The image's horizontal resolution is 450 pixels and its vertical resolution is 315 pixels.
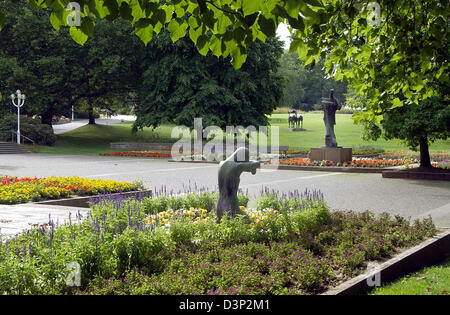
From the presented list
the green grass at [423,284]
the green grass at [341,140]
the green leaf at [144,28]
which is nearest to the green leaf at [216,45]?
the green leaf at [144,28]

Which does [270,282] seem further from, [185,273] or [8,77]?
[8,77]

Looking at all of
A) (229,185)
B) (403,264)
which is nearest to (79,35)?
(229,185)

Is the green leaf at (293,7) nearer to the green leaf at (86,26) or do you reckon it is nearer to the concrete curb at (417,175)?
the green leaf at (86,26)

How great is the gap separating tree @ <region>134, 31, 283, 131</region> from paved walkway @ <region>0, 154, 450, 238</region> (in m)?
13.3

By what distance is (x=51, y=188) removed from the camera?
37.5ft

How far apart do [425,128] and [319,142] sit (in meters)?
26.8

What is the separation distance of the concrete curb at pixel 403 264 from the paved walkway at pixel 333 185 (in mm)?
2015

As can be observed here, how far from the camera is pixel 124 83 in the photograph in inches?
1689

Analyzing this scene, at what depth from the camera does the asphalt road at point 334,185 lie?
432 inches

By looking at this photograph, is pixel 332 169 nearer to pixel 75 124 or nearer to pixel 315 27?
pixel 315 27

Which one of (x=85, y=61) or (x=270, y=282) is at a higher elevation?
(x=85, y=61)

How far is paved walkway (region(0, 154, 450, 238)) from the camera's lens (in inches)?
426
